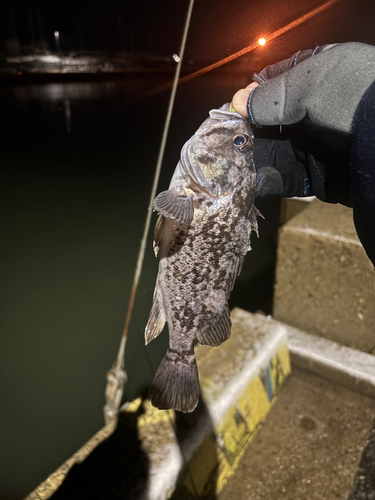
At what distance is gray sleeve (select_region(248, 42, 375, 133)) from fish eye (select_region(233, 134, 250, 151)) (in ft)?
1.10

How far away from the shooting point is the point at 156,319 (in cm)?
143

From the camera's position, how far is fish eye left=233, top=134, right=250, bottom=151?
5.11 ft

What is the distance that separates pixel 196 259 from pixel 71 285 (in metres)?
6.52

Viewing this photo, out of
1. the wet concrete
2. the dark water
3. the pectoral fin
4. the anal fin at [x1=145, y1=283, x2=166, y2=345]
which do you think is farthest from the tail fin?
the wet concrete

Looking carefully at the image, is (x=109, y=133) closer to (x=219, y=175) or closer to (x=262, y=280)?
(x=262, y=280)

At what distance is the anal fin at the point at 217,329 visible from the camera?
4.64 ft

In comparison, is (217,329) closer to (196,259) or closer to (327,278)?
(196,259)

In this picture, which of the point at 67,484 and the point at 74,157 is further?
the point at 74,157

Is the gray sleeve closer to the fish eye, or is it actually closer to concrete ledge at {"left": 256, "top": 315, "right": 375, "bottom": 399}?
the fish eye

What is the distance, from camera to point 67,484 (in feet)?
6.31

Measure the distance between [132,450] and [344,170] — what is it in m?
2.03

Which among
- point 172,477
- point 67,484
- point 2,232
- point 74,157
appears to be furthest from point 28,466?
point 74,157

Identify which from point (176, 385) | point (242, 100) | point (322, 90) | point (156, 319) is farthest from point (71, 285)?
point (322, 90)

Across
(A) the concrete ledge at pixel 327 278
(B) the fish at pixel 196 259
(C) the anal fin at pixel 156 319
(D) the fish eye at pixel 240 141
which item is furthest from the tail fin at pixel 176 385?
(A) the concrete ledge at pixel 327 278
